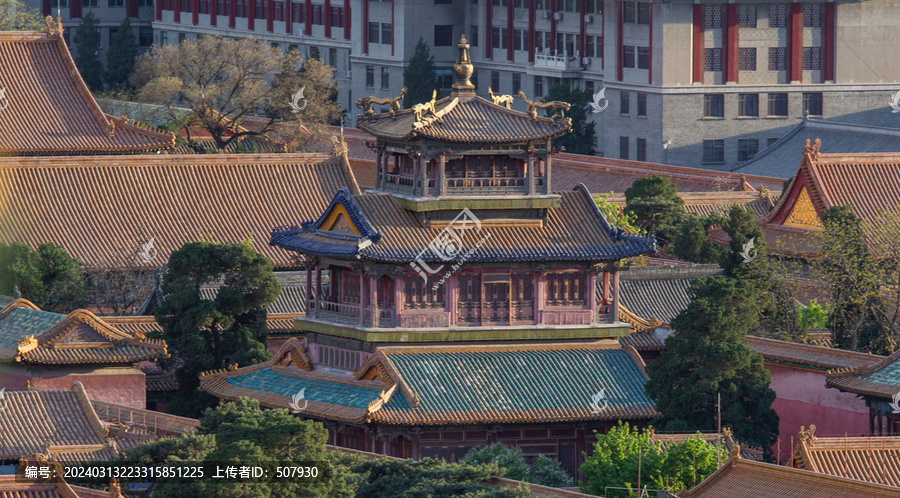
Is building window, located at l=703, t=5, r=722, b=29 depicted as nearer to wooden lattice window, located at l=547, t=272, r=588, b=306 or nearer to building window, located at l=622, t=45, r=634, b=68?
building window, located at l=622, t=45, r=634, b=68

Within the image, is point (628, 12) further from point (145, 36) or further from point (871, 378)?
point (871, 378)

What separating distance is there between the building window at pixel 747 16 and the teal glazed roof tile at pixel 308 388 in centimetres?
5983

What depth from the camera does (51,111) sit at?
3221 inches

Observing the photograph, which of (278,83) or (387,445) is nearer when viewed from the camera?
(387,445)

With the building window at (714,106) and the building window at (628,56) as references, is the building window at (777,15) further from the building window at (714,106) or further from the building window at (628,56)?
the building window at (628,56)

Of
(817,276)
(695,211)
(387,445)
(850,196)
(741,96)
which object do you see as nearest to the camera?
(387,445)

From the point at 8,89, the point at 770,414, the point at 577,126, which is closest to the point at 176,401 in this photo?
the point at 770,414

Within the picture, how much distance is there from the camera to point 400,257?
166ft

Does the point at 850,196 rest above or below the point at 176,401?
above

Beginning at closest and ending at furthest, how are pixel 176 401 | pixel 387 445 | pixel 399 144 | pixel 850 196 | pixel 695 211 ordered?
pixel 387 445
pixel 399 144
pixel 176 401
pixel 850 196
pixel 695 211

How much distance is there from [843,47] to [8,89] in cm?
4649

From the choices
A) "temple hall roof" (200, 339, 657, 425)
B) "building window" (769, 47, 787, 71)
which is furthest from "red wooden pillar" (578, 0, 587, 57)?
"temple hall roof" (200, 339, 657, 425)

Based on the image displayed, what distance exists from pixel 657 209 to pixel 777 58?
114 ft

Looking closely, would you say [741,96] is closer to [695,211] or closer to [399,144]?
[695,211]
